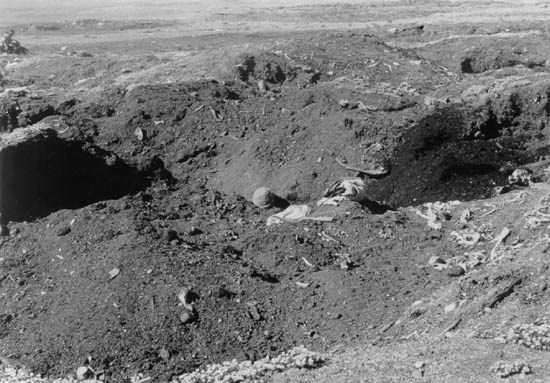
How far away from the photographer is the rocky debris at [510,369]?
15.7ft

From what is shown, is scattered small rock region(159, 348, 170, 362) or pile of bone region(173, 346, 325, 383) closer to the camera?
pile of bone region(173, 346, 325, 383)

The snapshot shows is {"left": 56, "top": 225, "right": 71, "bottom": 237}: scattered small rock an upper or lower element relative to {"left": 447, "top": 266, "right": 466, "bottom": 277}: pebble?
upper

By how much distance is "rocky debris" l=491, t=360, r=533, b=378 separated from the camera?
479 cm

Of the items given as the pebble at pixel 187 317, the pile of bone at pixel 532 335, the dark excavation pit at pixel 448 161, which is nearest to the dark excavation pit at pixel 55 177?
the pebble at pixel 187 317

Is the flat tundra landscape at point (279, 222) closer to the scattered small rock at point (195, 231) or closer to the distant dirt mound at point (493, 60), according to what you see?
the scattered small rock at point (195, 231)

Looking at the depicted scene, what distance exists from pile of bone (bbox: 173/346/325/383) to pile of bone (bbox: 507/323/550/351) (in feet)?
5.02

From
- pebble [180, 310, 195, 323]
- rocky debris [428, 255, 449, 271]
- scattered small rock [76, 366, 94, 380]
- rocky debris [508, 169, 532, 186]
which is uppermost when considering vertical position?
rocky debris [508, 169, 532, 186]

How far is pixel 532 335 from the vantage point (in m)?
5.23

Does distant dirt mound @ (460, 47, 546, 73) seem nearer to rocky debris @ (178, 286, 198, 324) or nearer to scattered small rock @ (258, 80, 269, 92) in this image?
scattered small rock @ (258, 80, 269, 92)

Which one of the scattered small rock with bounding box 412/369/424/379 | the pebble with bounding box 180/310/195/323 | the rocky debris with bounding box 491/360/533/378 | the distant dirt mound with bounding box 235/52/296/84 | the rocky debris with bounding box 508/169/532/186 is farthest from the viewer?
the distant dirt mound with bounding box 235/52/296/84

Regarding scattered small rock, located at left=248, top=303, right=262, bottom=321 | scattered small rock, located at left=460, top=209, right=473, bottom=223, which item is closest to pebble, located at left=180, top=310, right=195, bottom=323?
scattered small rock, located at left=248, top=303, right=262, bottom=321

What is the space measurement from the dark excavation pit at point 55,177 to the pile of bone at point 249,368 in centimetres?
424

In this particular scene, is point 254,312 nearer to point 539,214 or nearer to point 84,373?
point 84,373

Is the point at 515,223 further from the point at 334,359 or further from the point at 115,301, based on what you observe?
the point at 115,301
